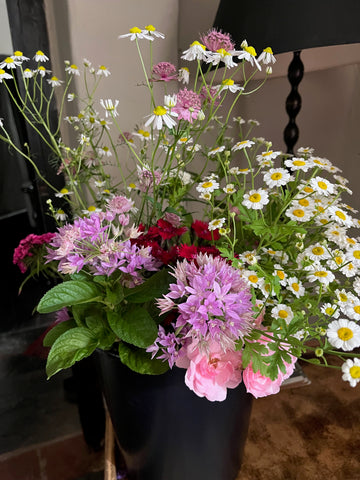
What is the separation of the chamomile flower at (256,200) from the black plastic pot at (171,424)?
0.72ft

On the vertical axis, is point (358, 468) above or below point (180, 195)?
below

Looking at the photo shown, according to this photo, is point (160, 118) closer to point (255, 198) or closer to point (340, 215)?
point (255, 198)

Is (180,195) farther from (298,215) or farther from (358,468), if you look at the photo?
(358,468)

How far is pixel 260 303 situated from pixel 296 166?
0.18 meters

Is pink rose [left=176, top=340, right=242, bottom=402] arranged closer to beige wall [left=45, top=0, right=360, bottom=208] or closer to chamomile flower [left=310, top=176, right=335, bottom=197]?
chamomile flower [left=310, top=176, right=335, bottom=197]

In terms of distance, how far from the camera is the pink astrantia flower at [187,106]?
1.65 feet

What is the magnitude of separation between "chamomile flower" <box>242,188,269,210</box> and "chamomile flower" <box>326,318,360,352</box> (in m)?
0.16

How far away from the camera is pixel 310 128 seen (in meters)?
1.06

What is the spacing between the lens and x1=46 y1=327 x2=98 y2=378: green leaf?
0.44 metres

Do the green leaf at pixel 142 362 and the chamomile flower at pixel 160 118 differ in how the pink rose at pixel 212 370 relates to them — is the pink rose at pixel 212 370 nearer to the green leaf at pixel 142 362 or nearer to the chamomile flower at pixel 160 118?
the green leaf at pixel 142 362

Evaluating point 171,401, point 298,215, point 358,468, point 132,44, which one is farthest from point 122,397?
point 132,44

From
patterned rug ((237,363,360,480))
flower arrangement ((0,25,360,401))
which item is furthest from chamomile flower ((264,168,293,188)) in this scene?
patterned rug ((237,363,360,480))

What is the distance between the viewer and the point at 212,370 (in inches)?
18.1

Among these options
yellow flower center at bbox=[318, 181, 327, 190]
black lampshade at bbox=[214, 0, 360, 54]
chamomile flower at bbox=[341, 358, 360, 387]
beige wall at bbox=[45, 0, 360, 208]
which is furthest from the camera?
beige wall at bbox=[45, 0, 360, 208]
